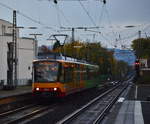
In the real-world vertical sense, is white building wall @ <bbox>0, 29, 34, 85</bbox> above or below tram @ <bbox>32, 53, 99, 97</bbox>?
above

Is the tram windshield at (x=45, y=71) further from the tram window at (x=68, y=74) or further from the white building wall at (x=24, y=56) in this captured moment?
the white building wall at (x=24, y=56)

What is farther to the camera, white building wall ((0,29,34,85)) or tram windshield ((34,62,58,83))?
white building wall ((0,29,34,85))

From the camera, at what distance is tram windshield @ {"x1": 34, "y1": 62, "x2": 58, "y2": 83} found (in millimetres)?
27436

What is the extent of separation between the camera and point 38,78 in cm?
2755

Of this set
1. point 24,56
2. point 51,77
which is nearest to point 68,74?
point 51,77

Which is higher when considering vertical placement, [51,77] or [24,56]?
[24,56]

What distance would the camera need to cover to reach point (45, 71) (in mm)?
27625

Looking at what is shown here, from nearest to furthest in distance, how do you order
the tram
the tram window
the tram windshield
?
the tram → the tram windshield → the tram window

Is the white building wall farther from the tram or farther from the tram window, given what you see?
the tram

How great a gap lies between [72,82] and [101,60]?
6892 cm

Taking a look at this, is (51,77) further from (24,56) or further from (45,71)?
(24,56)

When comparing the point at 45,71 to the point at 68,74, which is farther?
the point at 68,74

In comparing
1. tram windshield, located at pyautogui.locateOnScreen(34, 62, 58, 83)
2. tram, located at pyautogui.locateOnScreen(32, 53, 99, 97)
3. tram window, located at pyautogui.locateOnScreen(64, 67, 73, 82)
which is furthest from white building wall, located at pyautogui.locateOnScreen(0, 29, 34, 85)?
tram windshield, located at pyautogui.locateOnScreen(34, 62, 58, 83)

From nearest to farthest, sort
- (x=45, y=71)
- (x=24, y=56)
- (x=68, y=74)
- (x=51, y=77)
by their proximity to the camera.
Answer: (x=51, y=77) → (x=45, y=71) → (x=68, y=74) → (x=24, y=56)
